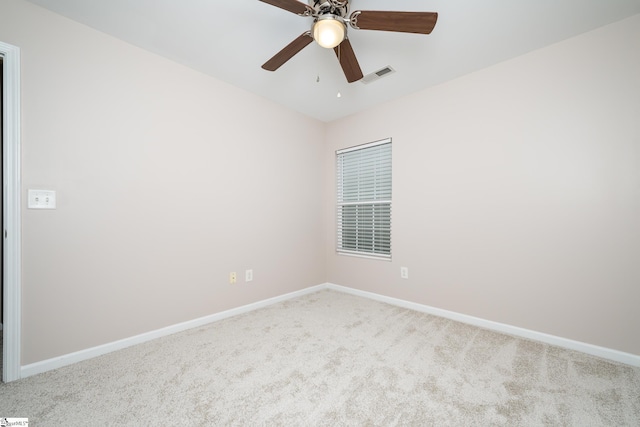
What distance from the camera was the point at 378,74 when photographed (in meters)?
2.48

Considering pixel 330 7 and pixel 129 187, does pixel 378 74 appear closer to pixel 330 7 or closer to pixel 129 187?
pixel 330 7

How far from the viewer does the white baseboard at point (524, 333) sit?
1.81 meters

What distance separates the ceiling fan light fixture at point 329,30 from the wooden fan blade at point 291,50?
0.10m

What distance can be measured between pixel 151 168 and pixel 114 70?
30.5 inches

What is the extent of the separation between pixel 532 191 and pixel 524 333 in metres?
1.21

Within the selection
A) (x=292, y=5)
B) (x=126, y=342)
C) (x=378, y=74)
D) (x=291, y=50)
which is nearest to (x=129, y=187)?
(x=126, y=342)

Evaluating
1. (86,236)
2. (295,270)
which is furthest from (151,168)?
(295,270)

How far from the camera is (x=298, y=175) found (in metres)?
3.40

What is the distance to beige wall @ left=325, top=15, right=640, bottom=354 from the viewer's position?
183cm

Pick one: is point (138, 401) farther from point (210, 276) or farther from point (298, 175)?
point (298, 175)

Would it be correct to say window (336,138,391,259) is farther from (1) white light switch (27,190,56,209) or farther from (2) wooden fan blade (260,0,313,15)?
(1) white light switch (27,190,56,209)

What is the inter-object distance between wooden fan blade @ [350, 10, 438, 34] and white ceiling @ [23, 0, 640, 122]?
0.31 metres

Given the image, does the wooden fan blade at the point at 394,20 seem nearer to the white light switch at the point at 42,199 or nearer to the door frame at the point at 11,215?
the door frame at the point at 11,215

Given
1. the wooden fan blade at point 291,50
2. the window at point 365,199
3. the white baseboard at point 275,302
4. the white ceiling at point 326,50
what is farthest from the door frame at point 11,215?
the window at point 365,199
